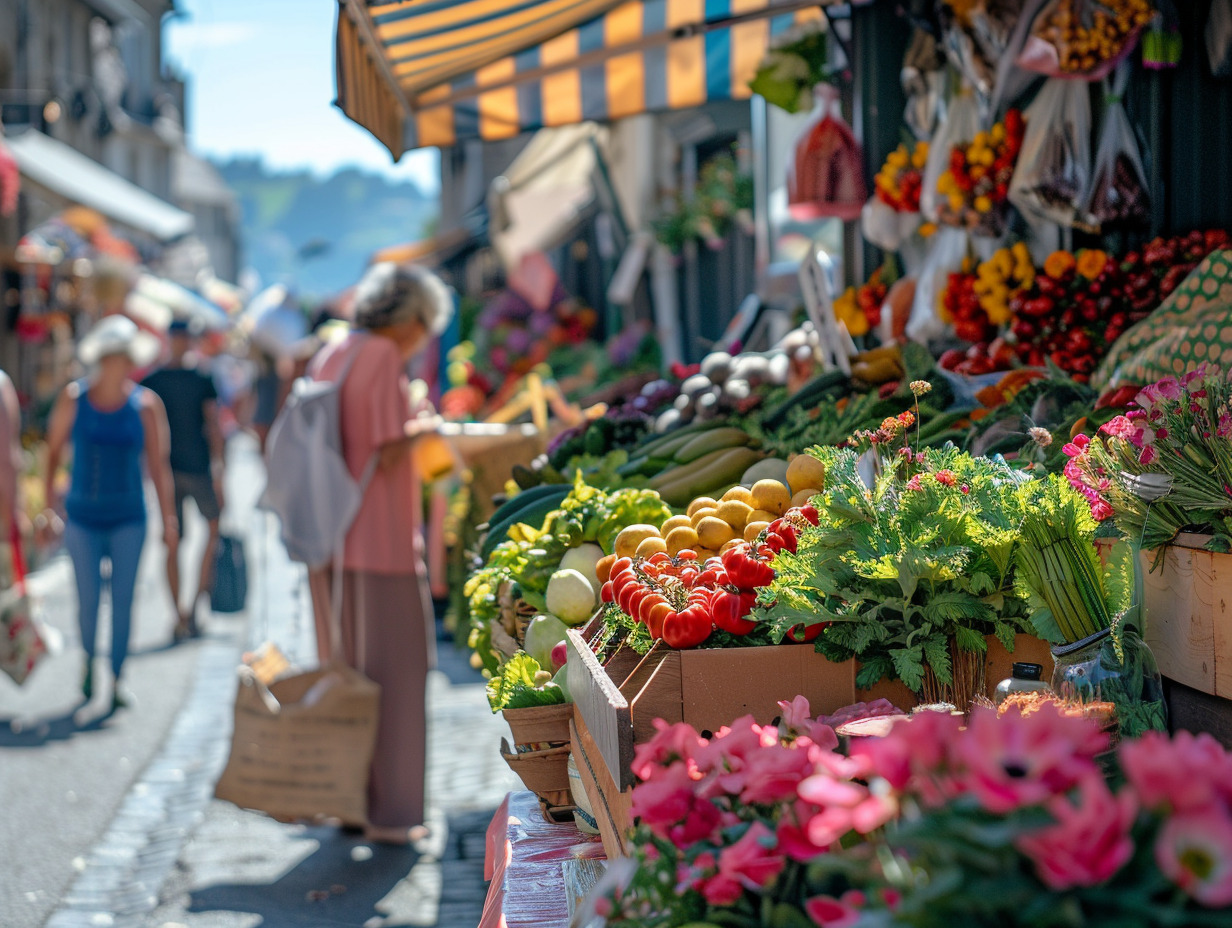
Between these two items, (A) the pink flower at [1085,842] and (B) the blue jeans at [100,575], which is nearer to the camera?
(A) the pink flower at [1085,842]

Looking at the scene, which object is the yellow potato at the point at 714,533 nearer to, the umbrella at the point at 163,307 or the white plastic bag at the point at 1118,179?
the white plastic bag at the point at 1118,179

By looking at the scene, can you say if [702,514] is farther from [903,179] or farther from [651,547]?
[903,179]

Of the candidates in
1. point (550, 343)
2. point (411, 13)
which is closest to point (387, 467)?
point (411, 13)

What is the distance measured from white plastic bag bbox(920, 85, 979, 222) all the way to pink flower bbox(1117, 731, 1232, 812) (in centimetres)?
374

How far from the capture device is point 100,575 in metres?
6.90

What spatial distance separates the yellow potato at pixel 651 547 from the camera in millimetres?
3084

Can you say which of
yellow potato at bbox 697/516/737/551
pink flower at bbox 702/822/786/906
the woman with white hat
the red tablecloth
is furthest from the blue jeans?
pink flower at bbox 702/822/786/906

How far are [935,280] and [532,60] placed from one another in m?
2.30

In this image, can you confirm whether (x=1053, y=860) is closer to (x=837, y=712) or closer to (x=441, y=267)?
(x=837, y=712)

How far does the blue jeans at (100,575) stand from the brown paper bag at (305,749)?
249cm

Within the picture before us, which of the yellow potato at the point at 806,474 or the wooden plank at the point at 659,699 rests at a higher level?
the yellow potato at the point at 806,474

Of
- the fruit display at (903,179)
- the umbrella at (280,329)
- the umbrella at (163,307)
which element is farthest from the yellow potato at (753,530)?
the umbrella at (280,329)

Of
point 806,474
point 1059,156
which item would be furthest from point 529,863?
point 1059,156

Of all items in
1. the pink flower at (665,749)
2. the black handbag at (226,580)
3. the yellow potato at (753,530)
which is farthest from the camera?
the black handbag at (226,580)
